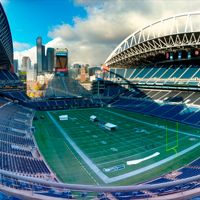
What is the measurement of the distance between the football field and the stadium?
0.10 m

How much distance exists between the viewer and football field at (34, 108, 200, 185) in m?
21.1

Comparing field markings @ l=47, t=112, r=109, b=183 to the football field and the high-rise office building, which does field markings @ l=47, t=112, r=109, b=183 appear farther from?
the high-rise office building

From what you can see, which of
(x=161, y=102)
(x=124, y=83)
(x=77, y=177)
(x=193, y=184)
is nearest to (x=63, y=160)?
(x=77, y=177)

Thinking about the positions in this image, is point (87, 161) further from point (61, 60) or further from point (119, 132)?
point (61, 60)

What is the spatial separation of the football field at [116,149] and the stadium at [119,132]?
4.1 inches

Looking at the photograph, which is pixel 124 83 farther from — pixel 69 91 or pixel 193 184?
pixel 193 184

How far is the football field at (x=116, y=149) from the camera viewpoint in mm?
21078

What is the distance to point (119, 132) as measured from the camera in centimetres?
3628

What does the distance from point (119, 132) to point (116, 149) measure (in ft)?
28.2

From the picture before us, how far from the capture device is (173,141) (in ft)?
102

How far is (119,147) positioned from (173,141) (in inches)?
337

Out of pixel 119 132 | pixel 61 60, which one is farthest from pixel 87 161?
pixel 61 60

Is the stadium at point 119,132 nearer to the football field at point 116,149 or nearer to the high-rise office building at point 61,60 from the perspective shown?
the football field at point 116,149

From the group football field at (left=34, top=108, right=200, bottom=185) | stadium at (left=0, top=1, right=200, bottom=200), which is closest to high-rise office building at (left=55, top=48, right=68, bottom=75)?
stadium at (left=0, top=1, right=200, bottom=200)
